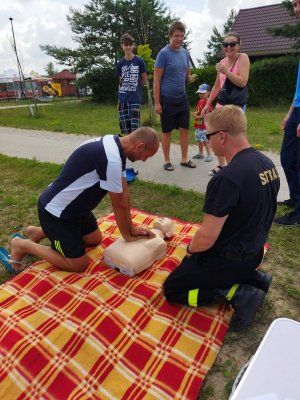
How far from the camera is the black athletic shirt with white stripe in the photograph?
245cm

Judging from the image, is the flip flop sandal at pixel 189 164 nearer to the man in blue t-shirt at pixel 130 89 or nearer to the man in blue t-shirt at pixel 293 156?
the man in blue t-shirt at pixel 130 89

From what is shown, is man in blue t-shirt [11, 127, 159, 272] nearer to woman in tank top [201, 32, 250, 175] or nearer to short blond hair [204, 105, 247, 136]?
short blond hair [204, 105, 247, 136]

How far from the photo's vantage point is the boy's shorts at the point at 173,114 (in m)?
5.16

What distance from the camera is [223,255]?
227 centimetres

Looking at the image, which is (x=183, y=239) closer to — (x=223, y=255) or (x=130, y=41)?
(x=223, y=255)

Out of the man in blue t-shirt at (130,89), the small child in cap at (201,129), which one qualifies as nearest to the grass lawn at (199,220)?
the man in blue t-shirt at (130,89)

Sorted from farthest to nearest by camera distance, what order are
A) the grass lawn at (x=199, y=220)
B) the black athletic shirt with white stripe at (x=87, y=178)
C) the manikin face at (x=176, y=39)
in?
the manikin face at (x=176, y=39) < the black athletic shirt with white stripe at (x=87, y=178) < the grass lawn at (x=199, y=220)

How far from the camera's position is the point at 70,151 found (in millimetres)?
7152

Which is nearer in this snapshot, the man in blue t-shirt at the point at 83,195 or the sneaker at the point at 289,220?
the man in blue t-shirt at the point at 83,195

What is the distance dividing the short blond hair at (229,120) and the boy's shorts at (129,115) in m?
3.58

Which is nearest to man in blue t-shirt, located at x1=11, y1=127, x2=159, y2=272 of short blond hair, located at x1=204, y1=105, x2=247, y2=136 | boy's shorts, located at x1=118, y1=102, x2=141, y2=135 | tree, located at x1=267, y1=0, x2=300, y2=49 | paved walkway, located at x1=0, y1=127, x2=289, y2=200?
short blond hair, located at x1=204, y1=105, x2=247, y2=136

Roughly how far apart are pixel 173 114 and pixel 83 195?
2.99m

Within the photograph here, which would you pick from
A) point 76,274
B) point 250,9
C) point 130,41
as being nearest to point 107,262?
point 76,274

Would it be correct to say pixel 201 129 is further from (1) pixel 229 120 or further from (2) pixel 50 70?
(2) pixel 50 70
